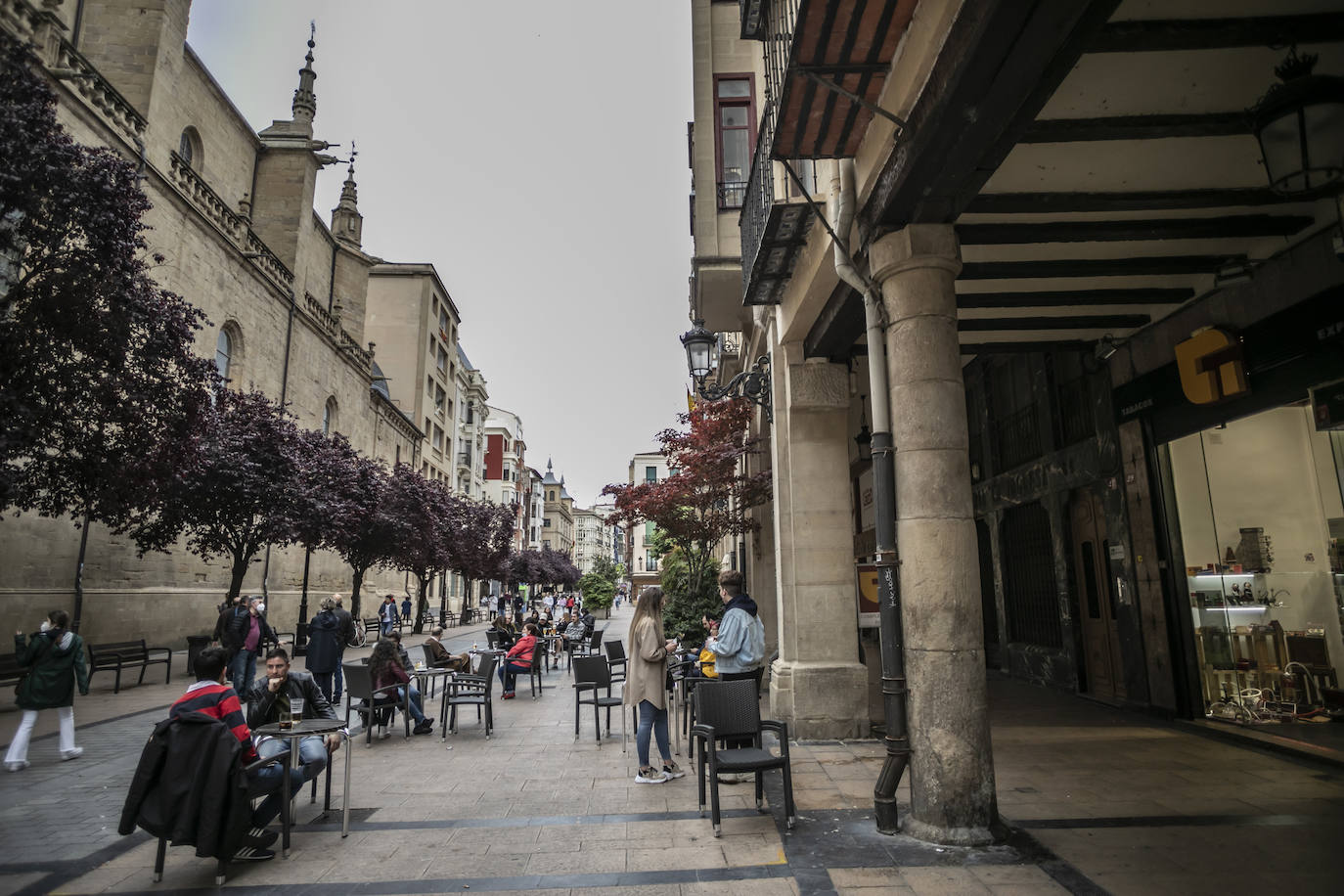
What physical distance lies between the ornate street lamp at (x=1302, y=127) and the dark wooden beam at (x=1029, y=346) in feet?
19.9

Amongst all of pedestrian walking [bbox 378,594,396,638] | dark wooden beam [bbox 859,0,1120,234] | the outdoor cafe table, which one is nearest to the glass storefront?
dark wooden beam [bbox 859,0,1120,234]

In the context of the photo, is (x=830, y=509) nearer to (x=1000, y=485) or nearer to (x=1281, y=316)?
(x=1281, y=316)

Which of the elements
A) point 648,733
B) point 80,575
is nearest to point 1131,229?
Result: point 648,733

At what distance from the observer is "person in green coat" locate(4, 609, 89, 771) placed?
7285 millimetres

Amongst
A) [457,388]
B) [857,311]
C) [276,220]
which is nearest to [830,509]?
[857,311]

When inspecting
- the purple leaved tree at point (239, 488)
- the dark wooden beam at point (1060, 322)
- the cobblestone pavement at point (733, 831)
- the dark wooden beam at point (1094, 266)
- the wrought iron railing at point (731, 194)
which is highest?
the wrought iron railing at point (731, 194)

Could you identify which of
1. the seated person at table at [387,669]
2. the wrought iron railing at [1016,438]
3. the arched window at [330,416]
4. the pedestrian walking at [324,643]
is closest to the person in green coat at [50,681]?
the seated person at table at [387,669]

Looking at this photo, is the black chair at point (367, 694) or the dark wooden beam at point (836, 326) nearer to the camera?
the dark wooden beam at point (836, 326)

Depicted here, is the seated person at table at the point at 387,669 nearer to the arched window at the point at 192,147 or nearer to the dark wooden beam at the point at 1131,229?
the dark wooden beam at the point at 1131,229

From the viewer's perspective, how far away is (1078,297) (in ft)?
27.6

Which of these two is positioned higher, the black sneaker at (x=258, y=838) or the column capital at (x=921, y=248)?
the column capital at (x=921, y=248)

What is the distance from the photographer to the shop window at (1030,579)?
475 inches

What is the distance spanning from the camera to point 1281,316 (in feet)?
23.2

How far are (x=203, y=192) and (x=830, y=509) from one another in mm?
20738
